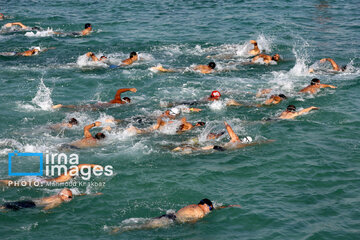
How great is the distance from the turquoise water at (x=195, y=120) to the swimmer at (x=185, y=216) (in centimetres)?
19

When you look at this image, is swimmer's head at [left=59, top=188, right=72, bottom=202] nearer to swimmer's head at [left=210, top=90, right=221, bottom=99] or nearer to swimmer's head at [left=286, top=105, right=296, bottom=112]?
swimmer's head at [left=210, top=90, right=221, bottom=99]

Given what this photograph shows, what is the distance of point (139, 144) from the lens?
54.0 feet

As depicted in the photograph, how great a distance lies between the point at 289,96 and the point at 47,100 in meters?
10.1

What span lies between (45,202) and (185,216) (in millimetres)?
3704

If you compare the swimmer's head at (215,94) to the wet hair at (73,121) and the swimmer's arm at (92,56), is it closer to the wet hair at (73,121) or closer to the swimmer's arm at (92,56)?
the wet hair at (73,121)

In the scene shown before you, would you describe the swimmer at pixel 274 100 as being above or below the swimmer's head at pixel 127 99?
above

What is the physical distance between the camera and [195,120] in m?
18.8

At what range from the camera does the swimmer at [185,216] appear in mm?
11938

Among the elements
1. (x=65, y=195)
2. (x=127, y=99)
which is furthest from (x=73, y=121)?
(x=65, y=195)

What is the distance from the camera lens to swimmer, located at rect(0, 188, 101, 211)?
12.5 metres

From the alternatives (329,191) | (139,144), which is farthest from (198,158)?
(329,191)

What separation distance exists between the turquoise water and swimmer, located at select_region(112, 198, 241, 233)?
0.63 feet

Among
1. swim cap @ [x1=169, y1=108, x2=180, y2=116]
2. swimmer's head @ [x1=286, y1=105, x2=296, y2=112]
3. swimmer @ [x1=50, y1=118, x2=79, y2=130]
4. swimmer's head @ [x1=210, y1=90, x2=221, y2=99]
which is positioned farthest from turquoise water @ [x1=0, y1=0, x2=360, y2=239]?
swim cap @ [x1=169, y1=108, x2=180, y2=116]

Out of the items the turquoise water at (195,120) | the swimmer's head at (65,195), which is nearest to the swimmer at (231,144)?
the turquoise water at (195,120)
